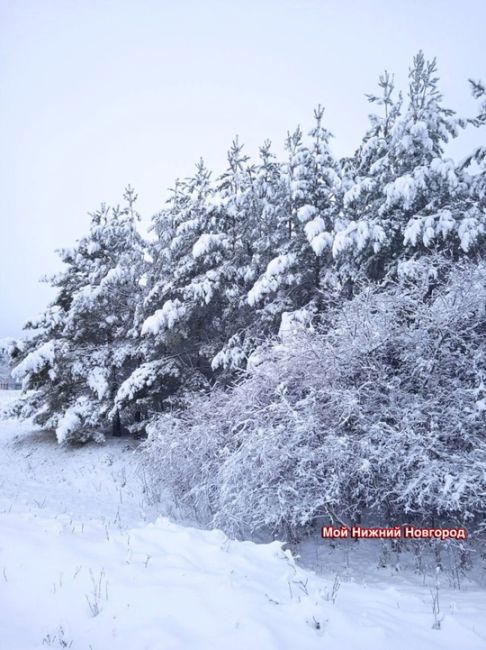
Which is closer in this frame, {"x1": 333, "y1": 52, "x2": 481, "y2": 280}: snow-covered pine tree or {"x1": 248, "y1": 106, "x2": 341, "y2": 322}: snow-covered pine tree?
{"x1": 333, "y1": 52, "x2": 481, "y2": 280}: snow-covered pine tree

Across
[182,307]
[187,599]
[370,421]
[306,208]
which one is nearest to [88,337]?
[182,307]

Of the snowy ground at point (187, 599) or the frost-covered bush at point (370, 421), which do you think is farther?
the frost-covered bush at point (370, 421)

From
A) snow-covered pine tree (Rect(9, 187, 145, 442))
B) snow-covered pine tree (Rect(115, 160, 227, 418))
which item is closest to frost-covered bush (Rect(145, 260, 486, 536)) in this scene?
snow-covered pine tree (Rect(115, 160, 227, 418))

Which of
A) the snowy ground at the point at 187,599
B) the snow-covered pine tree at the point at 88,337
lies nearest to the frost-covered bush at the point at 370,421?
the snowy ground at the point at 187,599

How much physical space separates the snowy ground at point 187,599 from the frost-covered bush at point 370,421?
1462 mm

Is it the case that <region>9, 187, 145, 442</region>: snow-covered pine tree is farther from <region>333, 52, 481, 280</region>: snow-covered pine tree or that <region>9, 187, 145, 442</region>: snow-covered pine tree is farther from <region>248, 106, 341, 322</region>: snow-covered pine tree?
<region>333, 52, 481, 280</region>: snow-covered pine tree

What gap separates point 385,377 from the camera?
7539 mm

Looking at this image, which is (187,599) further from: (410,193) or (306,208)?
(306,208)

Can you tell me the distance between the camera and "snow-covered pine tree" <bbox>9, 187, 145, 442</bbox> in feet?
46.4

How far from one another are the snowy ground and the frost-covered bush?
4.80 ft

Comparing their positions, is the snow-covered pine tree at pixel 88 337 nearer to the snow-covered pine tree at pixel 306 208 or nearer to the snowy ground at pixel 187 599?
the snow-covered pine tree at pixel 306 208

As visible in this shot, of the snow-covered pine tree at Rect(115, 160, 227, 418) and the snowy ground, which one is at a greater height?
the snow-covered pine tree at Rect(115, 160, 227, 418)

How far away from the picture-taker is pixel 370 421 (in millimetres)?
7277

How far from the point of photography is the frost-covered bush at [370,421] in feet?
22.1
